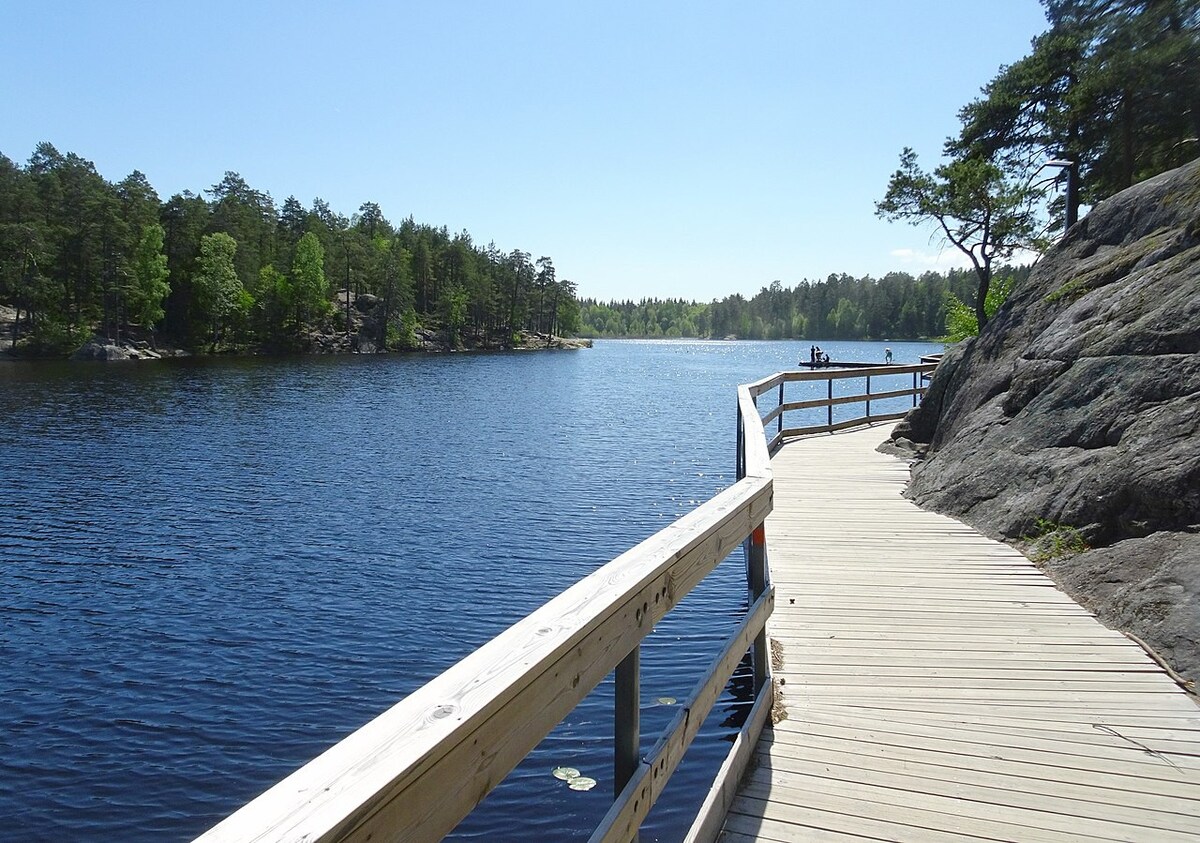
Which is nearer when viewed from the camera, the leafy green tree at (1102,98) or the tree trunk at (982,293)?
the leafy green tree at (1102,98)

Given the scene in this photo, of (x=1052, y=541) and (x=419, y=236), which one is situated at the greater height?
(x=419, y=236)

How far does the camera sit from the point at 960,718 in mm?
4242

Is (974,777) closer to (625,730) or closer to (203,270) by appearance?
(625,730)

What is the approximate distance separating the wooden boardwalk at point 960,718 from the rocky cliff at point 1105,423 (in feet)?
1.25

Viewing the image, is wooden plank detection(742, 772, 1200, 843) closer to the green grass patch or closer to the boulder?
the green grass patch

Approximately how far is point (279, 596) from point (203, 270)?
6985 cm

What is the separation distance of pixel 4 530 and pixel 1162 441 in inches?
648

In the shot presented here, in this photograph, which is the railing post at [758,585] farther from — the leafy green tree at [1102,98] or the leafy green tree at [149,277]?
the leafy green tree at [149,277]

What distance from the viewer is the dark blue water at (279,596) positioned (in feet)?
21.5

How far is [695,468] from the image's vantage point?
20.1m

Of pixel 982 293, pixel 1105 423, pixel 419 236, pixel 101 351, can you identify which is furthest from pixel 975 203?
pixel 419 236

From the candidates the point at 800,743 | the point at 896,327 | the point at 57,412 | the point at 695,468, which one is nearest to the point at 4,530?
the point at 695,468

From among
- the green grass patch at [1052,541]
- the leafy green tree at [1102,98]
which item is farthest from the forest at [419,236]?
the green grass patch at [1052,541]

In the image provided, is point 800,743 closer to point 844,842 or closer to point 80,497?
point 844,842
